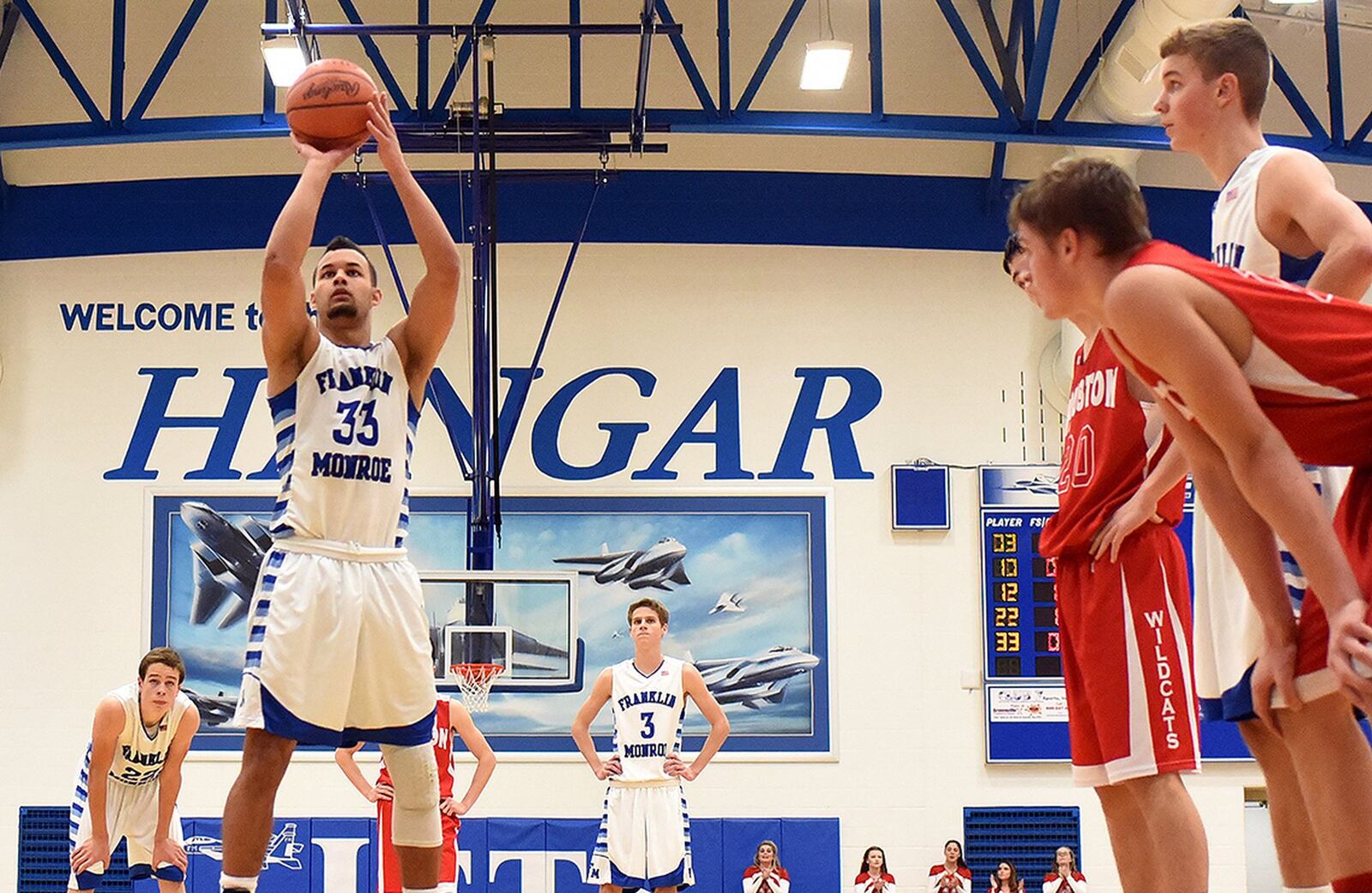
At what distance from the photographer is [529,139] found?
10.8 m

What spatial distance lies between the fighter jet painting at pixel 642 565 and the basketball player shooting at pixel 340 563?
7.83 metres

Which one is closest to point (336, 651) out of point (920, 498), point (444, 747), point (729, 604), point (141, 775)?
point (141, 775)

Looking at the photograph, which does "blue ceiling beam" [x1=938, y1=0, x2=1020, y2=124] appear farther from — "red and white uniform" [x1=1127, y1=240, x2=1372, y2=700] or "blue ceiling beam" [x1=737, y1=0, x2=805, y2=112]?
"red and white uniform" [x1=1127, y1=240, x2=1372, y2=700]

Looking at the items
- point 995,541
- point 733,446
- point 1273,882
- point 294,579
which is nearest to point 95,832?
point 294,579

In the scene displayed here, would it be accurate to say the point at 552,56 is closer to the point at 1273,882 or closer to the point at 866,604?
the point at 866,604

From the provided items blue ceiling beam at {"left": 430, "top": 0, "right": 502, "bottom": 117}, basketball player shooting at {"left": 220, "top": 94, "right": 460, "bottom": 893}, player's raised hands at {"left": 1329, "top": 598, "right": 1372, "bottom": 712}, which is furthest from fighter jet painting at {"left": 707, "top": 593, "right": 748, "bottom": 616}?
player's raised hands at {"left": 1329, "top": 598, "right": 1372, "bottom": 712}

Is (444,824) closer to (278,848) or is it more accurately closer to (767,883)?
(767,883)

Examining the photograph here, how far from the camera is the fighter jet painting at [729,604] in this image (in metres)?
12.0

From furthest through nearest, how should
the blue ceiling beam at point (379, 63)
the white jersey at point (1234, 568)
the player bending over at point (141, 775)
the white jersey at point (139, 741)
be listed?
the blue ceiling beam at point (379, 63)
the white jersey at point (139, 741)
the player bending over at point (141, 775)
the white jersey at point (1234, 568)

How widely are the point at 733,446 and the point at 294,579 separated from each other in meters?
8.57

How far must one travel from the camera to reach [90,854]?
7129mm

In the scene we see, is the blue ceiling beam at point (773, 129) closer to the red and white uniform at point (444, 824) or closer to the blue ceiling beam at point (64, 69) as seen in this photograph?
the blue ceiling beam at point (64, 69)

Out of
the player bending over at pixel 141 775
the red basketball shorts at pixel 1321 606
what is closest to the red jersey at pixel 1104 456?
the red basketball shorts at pixel 1321 606

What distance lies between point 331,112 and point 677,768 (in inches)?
232
